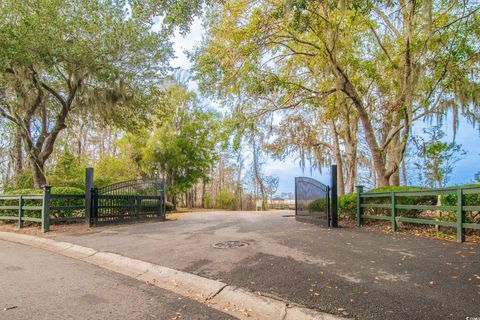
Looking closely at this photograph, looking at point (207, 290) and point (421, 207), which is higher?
point (421, 207)

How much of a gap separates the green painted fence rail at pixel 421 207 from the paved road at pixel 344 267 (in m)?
0.53

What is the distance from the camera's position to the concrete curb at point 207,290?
3.09 metres

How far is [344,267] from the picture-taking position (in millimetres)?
4270

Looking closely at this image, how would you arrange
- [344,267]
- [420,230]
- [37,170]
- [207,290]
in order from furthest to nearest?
[37,170]
[420,230]
[344,267]
[207,290]

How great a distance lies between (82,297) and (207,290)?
57.0 inches

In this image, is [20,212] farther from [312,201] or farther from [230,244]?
[312,201]

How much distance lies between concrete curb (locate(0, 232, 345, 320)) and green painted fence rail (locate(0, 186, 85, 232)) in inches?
142

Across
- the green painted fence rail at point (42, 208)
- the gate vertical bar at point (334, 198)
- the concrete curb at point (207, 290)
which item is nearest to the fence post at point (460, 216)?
the gate vertical bar at point (334, 198)

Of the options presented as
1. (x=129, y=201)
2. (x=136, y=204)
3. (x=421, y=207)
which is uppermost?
(x=421, y=207)

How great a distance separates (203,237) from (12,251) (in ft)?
13.2

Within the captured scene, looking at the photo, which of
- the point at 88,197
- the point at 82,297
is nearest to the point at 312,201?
the point at 88,197

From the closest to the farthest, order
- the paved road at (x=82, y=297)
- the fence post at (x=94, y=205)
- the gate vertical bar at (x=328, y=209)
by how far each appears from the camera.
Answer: the paved road at (x=82, y=297), the gate vertical bar at (x=328, y=209), the fence post at (x=94, y=205)

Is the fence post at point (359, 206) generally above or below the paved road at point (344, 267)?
above

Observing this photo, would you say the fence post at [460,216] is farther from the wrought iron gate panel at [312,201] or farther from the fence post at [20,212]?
the fence post at [20,212]
